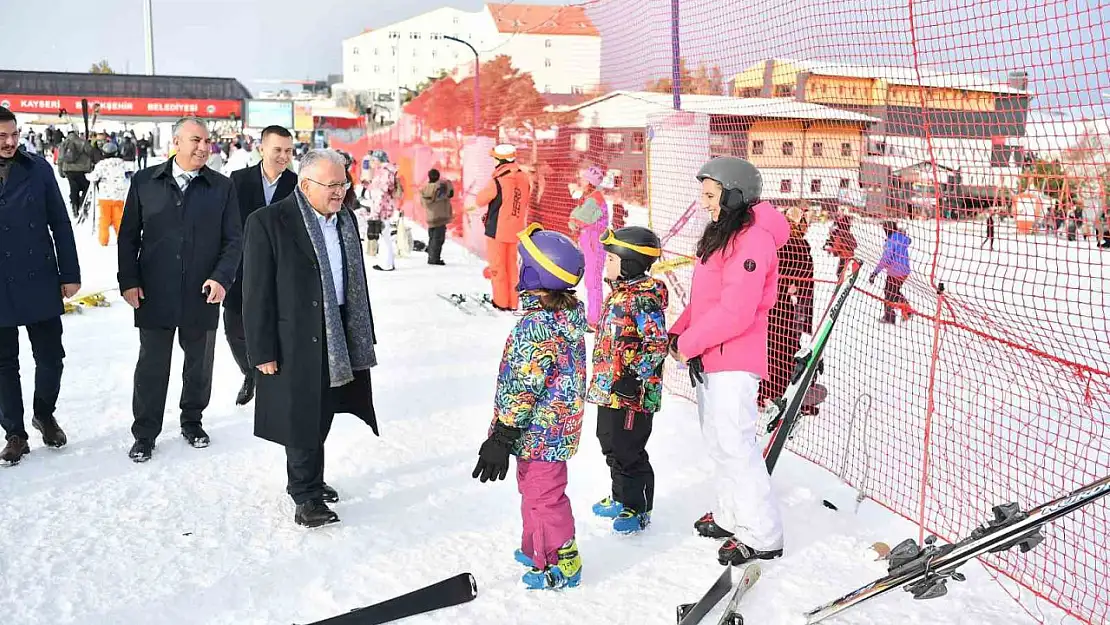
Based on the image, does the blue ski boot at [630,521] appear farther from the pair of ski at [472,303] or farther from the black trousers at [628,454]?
the pair of ski at [472,303]

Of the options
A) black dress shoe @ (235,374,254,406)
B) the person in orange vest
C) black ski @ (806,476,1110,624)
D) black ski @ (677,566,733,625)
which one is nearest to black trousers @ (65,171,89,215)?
the person in orange vest

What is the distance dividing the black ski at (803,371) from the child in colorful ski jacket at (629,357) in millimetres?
566

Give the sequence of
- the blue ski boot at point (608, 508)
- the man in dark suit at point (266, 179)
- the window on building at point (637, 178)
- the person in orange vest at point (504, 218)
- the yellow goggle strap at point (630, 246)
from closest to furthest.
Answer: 1. the yellow goggle strap at point (630, 246)
2. the blue ski boot at point (608, 508)
3. the man in dark suit at point (266, 179)
4. the person in orange vest at point (504, 218)
5. the window on building at point (637, 178)

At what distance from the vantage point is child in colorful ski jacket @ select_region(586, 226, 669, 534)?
374 centimetres

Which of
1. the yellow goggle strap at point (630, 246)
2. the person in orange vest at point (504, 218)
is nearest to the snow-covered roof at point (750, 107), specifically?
the person in orange vest at point (504, 218)

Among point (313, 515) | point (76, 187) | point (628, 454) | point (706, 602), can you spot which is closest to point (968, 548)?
point (706, 602)

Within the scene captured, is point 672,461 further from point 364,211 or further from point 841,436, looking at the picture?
point 364,211

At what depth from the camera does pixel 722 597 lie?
3.27 m

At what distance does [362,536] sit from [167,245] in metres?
1.97

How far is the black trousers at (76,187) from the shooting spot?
677 inches

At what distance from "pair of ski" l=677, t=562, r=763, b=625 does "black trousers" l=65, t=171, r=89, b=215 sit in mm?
17511

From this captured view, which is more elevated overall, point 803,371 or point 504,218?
point 504,218

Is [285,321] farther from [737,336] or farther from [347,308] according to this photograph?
[737,336]

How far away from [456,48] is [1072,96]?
314ft
